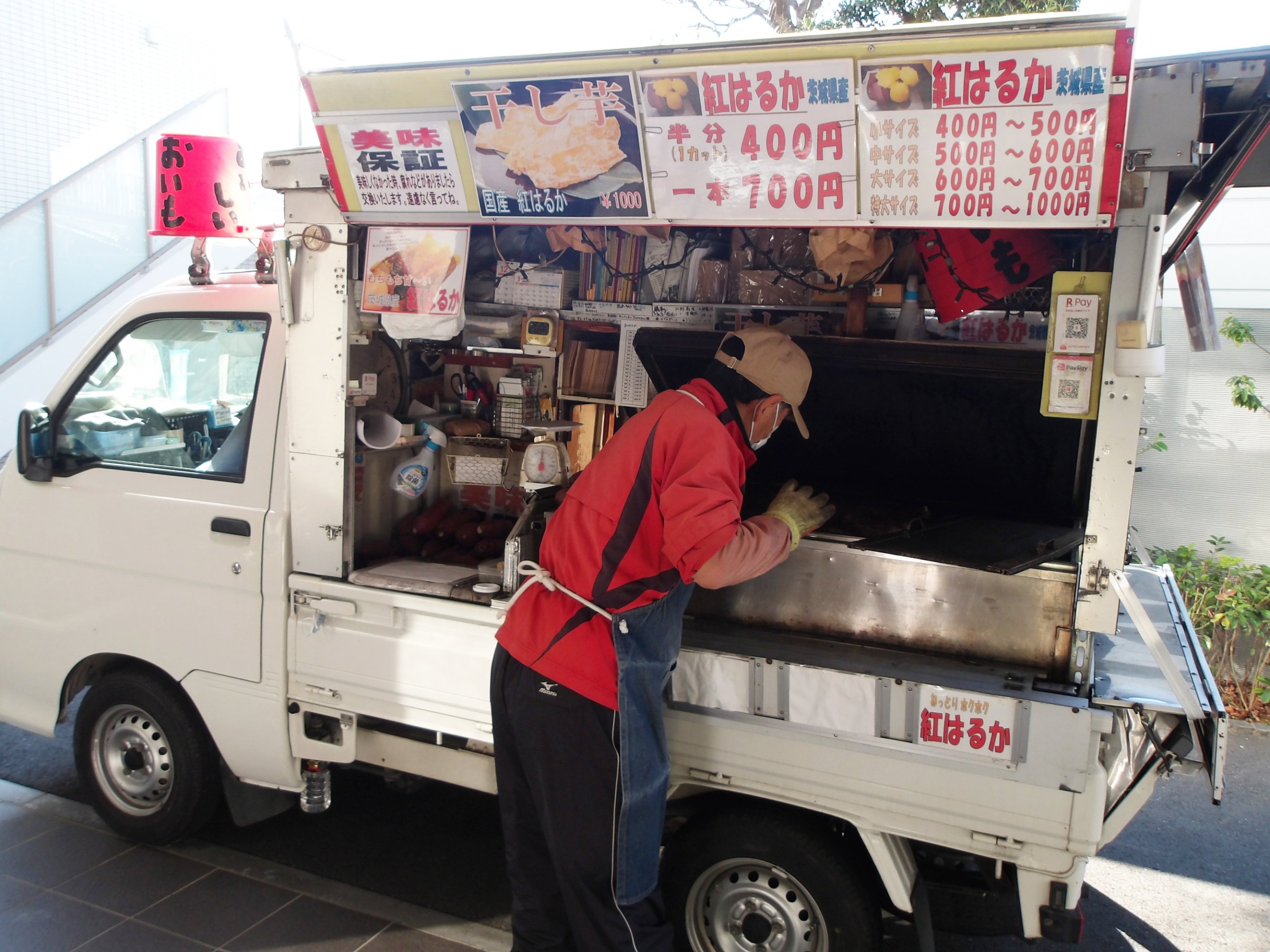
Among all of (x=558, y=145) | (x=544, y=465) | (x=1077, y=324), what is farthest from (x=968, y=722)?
(x=558, y=145)

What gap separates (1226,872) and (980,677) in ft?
8.50

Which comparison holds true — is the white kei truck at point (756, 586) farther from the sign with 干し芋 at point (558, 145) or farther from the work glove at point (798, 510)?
the work glove at point (798, 510)

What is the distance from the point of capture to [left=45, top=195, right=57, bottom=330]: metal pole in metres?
8.76

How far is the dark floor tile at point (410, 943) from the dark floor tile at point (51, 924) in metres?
1.02

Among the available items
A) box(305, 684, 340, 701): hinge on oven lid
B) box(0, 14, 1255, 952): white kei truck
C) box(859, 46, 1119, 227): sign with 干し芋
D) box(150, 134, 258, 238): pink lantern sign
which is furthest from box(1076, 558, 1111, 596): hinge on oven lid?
box(150, 134, 258, 238): pink lantern sign

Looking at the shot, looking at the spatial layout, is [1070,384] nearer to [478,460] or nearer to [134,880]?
[478,460]

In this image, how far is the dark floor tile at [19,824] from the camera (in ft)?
12.9

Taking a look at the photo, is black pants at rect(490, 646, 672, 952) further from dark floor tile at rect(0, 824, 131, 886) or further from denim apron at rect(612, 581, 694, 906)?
dark floor tile at rect(0, 824, 131, 886)

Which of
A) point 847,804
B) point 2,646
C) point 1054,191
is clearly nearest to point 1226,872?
point 847,804

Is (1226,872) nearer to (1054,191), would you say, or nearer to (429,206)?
(1054,191)

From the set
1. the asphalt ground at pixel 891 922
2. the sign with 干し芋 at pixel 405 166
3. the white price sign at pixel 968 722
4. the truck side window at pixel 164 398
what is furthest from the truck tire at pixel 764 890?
the truck side window at pixel 164 398

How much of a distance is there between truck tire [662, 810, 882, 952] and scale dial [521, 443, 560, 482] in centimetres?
131

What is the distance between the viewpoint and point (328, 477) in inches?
129

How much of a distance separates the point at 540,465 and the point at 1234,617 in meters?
5.13
